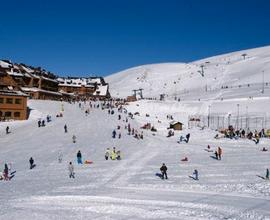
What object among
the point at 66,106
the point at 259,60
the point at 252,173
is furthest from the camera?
the point at 259,60

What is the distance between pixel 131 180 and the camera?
101 feet

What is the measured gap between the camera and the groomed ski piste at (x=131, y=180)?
23531 millimetres

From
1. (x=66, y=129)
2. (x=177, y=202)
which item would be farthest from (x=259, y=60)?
(x=177, y=202)

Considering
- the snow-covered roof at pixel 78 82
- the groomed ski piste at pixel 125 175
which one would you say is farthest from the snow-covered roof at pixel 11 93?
the snow-covered roof at pixel 78 82

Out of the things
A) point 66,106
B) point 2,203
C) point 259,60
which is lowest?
point 2,203

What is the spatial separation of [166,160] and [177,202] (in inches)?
547

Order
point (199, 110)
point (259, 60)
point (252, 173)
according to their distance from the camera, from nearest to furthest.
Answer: point (252, 173)
point (199, 110)
point (259, 60)

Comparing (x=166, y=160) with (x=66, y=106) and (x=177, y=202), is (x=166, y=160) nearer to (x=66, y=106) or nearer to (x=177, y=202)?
(x=177, y=202)

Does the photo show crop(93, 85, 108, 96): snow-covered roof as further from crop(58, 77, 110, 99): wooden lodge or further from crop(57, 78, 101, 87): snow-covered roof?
crop(57, 78, 101, 87): snow-covered roof

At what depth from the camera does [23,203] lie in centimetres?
2494

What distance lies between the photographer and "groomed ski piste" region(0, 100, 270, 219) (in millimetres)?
23531

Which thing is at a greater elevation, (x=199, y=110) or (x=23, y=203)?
(x=199, y=110)

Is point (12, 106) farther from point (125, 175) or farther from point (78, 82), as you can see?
point (78, 82)

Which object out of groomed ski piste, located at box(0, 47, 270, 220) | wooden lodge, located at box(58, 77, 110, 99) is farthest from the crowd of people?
wooden lodge, located at box(58, 77, 110, 99)
